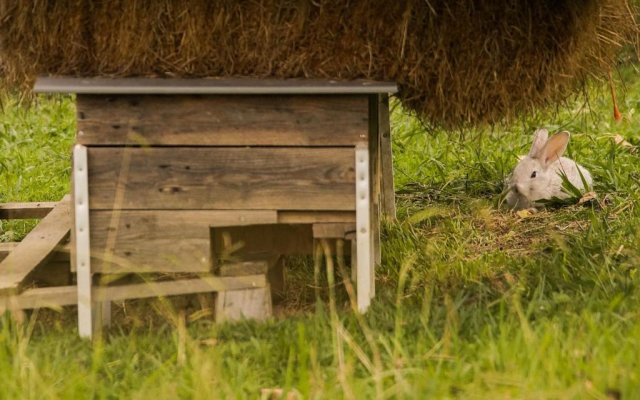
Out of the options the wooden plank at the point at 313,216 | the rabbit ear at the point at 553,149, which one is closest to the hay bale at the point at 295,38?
the wooden plank at the point at 313,216

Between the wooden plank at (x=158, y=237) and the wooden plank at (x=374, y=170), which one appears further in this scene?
the wooden plank at (x=374, y=170)

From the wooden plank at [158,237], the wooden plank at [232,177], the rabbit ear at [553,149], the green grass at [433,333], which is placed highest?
the rabbit ear at [553,149]

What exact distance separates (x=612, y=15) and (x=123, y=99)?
2.04 metres

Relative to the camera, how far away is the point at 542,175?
5.78 m

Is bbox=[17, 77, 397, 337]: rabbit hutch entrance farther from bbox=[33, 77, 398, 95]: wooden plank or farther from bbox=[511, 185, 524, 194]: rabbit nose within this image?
bbox=[511, 185, 524, 194]: rabbit nose

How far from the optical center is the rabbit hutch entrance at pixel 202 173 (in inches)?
148

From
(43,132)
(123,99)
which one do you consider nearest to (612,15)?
(123,99)

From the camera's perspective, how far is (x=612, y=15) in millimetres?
4395

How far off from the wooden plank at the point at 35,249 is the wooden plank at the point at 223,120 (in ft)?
2.22

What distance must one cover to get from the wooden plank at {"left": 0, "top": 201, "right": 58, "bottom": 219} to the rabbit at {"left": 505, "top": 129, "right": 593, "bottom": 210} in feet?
8.08

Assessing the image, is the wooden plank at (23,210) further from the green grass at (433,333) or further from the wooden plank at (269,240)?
the wooden plank at (269,240)

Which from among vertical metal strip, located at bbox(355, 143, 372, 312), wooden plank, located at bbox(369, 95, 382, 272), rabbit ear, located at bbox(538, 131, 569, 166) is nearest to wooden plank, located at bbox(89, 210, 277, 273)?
vertical metal strip, located at bbox(355, 143, 372, 312)

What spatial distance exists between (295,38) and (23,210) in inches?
91.2

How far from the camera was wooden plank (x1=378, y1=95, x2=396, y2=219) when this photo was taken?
5098 mm
